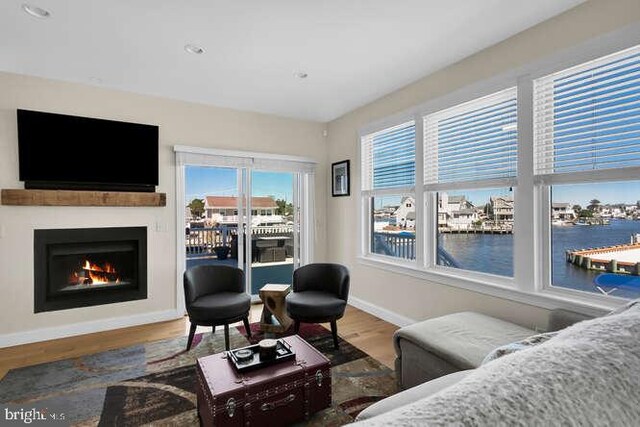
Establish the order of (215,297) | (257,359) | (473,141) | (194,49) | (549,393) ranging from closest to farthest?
(549,393), (257,359), (194,49), (473,141), (215,297)

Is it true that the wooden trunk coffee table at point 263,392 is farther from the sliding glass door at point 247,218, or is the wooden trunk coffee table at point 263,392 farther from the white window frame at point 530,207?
the sliding glass door at point 247,218

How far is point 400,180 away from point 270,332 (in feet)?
7.44

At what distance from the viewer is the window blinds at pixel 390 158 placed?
352 centimetres

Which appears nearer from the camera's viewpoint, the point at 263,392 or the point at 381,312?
the point at 263,392

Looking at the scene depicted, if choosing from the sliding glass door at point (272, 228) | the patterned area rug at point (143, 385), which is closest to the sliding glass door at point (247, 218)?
the sliding glass door at point (272, 228)

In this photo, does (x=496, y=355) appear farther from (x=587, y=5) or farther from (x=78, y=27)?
(x=78, y=27)

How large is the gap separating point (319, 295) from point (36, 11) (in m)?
3.17

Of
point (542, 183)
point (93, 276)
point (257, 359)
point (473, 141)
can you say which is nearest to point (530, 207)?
point (542, 183)

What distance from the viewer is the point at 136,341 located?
3131 mm

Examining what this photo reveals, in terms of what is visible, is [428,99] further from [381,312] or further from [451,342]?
[381,312]

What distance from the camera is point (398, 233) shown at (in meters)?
3.78

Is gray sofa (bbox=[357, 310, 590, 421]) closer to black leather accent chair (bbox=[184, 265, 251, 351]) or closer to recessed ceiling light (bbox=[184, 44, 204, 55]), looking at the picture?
black leather accent chair (bbox=[184, 265, 251, 351])

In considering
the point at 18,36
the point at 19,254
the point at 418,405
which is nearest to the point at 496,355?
the point at 418,405

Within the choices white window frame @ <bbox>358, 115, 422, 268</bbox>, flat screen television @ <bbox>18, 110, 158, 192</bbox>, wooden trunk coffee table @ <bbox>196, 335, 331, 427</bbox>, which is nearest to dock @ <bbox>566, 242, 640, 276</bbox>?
white window frame @ <bbox>358, 115, 422, 268</bbox>
